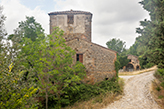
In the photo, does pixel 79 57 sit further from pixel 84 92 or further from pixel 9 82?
pixel 9 82

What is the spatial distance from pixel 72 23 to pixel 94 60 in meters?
6.96

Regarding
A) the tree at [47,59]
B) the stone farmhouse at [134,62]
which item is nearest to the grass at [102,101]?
the tree at [47,59]

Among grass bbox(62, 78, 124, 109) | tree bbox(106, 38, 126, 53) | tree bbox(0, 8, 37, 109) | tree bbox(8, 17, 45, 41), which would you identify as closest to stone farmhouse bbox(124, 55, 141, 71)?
tree bbox(106, 38, 126, 53)

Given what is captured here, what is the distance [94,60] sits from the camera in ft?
45.5

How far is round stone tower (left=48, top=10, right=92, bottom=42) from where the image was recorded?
18219mm

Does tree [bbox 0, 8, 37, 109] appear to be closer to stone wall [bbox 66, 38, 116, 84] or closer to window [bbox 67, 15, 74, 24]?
stone wall [bbox 66, 38, 116, 84]

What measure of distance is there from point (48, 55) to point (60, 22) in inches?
343

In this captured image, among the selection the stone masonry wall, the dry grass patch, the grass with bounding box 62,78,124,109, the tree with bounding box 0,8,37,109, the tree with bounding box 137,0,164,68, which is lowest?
the grass with bounding box 62,78,124,109

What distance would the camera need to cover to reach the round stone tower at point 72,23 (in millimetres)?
18219

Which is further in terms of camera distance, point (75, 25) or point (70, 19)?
point (70, 19)

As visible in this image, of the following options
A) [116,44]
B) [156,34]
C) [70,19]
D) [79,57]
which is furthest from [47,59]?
[116,44]

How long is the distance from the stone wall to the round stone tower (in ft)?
14.4

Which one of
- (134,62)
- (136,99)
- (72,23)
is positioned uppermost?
(72,23)

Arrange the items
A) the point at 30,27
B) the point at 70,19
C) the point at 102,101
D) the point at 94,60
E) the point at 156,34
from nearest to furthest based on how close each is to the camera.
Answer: the point at 102,101
the point at 156,34
the point at 94,60
the point at 30,27
the point at 70,19
